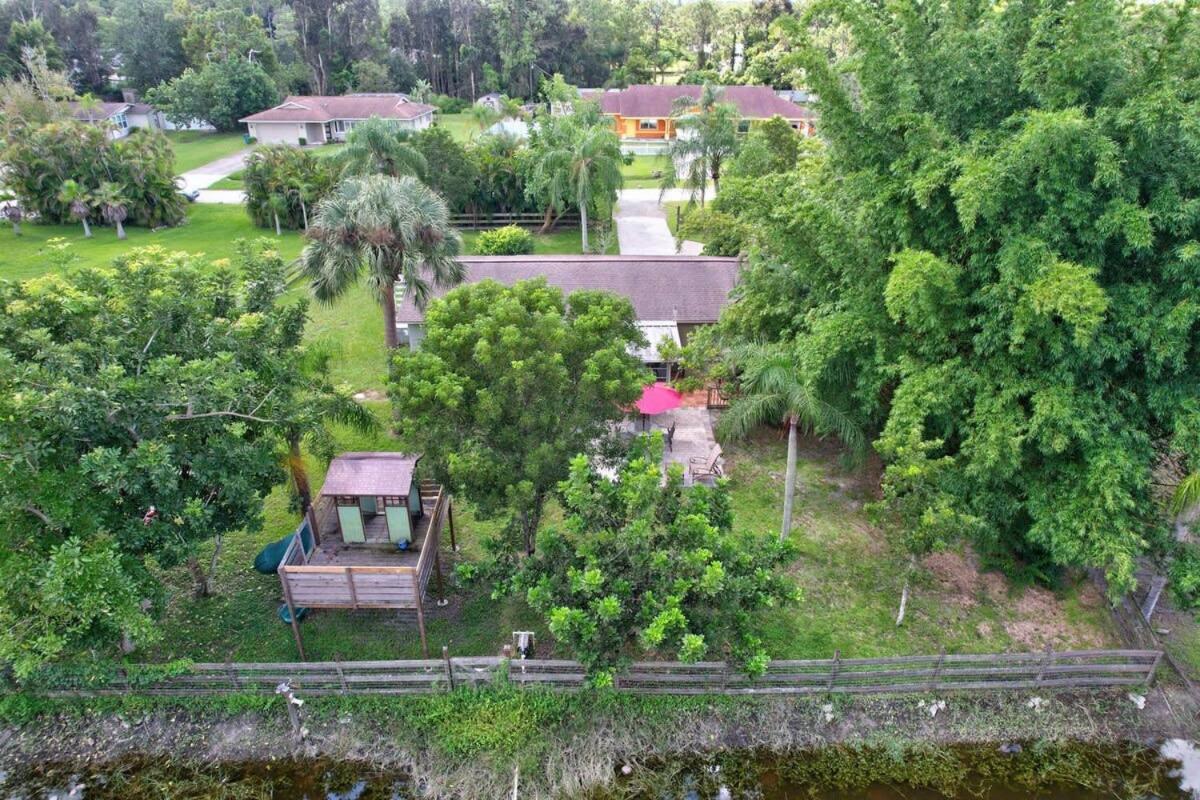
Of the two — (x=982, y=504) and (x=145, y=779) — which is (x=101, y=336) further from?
(x=982, y=504)

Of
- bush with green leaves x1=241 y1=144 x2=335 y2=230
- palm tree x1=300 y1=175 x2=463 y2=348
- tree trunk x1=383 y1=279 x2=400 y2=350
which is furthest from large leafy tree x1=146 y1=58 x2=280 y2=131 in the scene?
palm tree x1=300 y1=175 x2=463 y2=348

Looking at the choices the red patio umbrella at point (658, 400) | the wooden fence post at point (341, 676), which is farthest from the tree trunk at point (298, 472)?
the red patio umbrella at point (658, 400)

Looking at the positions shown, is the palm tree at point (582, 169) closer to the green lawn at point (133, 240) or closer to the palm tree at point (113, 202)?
the green lawn at point (133, 240)

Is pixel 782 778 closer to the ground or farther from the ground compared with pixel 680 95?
closer to the ground

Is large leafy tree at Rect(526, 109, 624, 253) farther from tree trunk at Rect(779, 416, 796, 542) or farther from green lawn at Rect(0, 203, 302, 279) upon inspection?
tree trunk at Rect(779, 416, 796, 542)

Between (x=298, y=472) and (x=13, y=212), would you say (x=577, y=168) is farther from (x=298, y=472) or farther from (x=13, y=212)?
(x=13, y=212)

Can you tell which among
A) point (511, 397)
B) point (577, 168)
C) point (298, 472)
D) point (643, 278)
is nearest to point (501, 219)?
point (577, 168)

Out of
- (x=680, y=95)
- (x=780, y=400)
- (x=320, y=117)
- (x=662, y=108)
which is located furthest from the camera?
(x=320, y=117)
